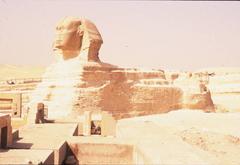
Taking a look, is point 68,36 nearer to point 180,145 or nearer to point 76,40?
point 76,40

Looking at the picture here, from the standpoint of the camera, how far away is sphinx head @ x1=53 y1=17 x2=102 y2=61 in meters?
19.1

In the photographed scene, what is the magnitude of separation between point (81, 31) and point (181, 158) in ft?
47.3

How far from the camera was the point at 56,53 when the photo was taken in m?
19.5

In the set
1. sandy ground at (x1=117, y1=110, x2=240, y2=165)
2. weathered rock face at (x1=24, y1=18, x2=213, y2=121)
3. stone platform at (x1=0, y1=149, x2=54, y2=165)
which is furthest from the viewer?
weathered rock face at (x1=24, y1=18, x2=213, y2=121)

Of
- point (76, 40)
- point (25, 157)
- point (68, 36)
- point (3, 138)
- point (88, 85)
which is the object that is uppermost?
point (68, 36)

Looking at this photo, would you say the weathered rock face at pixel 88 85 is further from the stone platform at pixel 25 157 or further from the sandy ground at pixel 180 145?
the stone platform at pixel 25 157

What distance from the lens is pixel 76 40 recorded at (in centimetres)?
1942

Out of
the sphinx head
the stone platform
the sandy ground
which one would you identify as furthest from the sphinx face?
the stone platform

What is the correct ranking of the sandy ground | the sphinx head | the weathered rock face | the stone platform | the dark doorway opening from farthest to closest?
the sphinx head < the weathered rock face < the dark doorway opening < the sandy ground < the stone platform

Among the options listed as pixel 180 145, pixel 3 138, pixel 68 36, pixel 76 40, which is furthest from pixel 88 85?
pixel 180 145

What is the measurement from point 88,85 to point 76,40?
9.19 feet

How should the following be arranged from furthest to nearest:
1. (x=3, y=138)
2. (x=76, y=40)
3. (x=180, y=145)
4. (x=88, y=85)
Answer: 1. (x=76, y=40)
2. (x=88, y=85)
3. (x=3, y=138)
4. (x=180, y=145)

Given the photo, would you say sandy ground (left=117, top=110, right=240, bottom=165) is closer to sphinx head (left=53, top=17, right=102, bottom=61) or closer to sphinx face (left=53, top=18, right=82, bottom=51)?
sphinx head (left=53, top=17, right=102, bottom=61)

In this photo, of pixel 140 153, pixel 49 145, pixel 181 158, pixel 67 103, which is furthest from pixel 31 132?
pixel 67 103
